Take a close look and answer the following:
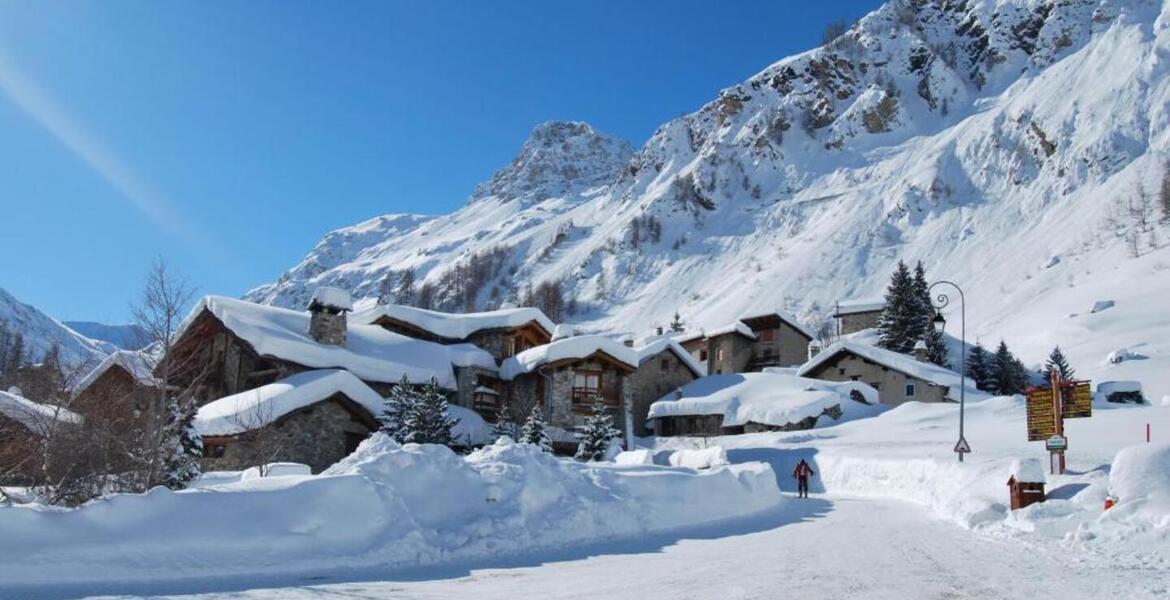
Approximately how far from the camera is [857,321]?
7412 cm

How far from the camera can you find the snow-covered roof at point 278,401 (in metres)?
27.4

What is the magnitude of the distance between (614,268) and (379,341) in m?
91.9

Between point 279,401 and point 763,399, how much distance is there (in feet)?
80.4

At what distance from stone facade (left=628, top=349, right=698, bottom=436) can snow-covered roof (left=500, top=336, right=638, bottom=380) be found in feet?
15.4

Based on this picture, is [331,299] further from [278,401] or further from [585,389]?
[585,389]

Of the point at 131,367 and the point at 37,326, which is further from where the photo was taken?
the point at 37,326

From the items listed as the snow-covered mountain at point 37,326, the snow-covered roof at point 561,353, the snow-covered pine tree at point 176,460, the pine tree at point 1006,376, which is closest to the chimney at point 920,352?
the pine tree at point 1006,376

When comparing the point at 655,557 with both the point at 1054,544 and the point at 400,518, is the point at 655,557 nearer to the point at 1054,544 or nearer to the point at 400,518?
the point at 400,518

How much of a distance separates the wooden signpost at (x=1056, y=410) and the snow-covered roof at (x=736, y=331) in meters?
37.9

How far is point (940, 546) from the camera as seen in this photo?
13406 mm

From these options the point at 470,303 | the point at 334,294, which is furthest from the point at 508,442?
the point at 470,303

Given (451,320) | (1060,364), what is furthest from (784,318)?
(451,320)

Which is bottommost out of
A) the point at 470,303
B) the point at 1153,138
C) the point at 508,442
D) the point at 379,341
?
the point at 508,442

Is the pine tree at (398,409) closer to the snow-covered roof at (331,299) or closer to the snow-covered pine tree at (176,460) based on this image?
the snow-covered roof at (331,299)
